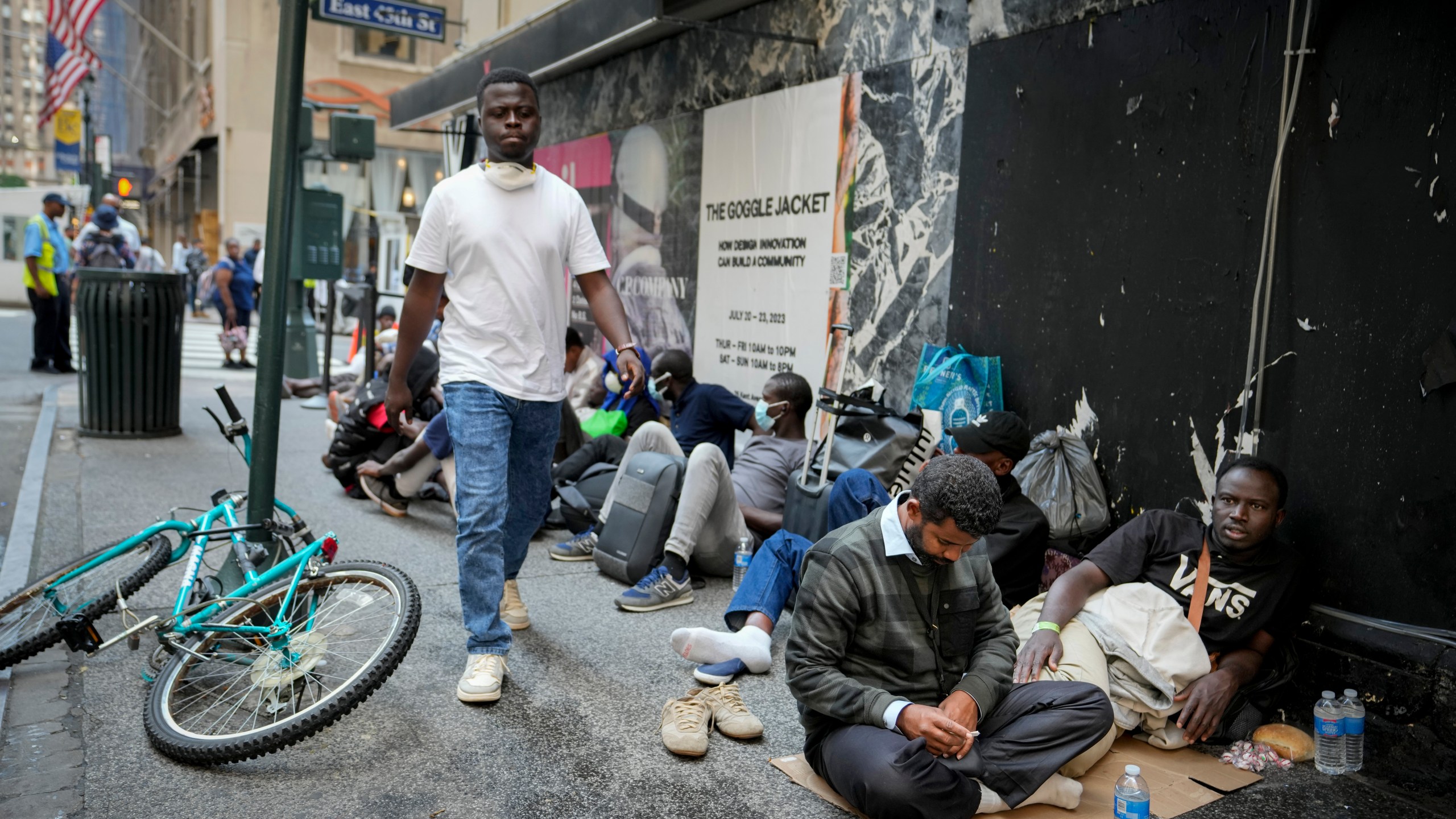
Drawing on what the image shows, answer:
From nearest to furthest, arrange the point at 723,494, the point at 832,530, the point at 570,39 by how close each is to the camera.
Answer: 1. the point at 832,530
2. the point at 723,494
3. the point at 570,39

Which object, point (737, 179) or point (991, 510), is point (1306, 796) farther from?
point (737, 179)

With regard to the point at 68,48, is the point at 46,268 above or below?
below

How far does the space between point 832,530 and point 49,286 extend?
1154cm

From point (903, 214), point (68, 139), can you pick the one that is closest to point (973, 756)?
point (903, 214)

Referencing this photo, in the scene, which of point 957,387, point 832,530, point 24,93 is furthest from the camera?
point 24,93

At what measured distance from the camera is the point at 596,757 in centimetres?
349

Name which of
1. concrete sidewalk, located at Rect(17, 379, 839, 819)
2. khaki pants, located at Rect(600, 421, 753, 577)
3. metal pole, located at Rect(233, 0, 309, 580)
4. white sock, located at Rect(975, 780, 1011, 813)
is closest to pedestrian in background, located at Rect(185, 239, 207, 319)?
concrete sidewalk, located at Rect(17, 379, 839, 819)

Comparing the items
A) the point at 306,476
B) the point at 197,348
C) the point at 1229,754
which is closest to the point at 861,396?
the point at 1229,754

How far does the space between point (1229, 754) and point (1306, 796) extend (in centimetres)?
31

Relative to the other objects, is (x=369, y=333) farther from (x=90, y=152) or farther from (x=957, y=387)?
(x=90, y=152)

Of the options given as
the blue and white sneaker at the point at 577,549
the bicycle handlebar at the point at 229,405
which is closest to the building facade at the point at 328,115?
the blue and white sneaker at the point at 577,549

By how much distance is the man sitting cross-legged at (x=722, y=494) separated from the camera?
17.1 feet

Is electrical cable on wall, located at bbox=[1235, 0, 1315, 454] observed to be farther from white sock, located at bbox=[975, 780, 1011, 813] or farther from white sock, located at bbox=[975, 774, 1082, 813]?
white sock, located at bbox=[975, 780, 1011, 813]

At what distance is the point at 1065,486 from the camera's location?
16.1 ft
